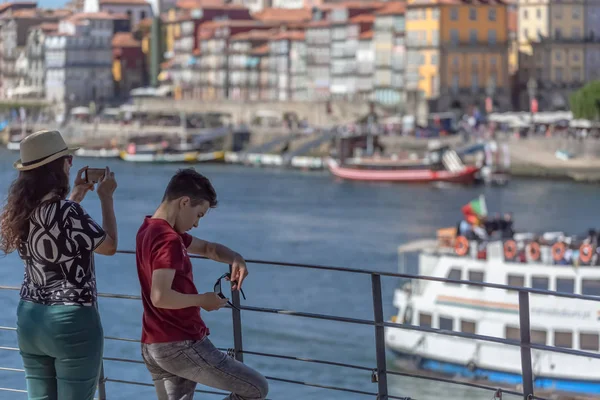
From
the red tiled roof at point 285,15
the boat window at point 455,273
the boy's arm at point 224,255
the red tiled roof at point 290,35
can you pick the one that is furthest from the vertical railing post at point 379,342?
the red tiled roof at point 285,15

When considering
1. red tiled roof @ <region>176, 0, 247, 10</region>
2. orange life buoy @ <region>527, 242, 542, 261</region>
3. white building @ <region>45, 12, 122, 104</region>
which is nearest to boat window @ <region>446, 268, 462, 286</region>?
orange life buoy @ <region>527, 242, 542, 261</region>

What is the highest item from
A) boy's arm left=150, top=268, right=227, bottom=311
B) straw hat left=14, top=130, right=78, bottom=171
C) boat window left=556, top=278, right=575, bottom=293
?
straw hat left=14, top=130, right=78, bottom=171

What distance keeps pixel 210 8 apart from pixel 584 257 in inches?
2501

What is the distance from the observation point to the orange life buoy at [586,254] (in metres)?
14.9

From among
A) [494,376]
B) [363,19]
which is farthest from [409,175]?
[494,376]

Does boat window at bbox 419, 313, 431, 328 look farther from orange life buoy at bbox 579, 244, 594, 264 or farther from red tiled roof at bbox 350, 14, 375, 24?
red tiled roof at bbox 350, 14, 375, 24

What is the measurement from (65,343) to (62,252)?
0.17 meters

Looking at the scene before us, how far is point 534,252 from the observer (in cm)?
1523

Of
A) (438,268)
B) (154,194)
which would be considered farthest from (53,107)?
(438,268)

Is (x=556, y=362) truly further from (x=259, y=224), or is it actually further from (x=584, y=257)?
(x=259, y=224)

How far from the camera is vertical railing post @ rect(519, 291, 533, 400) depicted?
2961 mm

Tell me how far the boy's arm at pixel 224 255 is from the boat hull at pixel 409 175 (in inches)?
1674

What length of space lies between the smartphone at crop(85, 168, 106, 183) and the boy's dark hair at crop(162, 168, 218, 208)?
7.6 inches

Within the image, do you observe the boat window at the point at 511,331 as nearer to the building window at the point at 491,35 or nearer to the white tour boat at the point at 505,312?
the white tour boat at the point at 505,312
